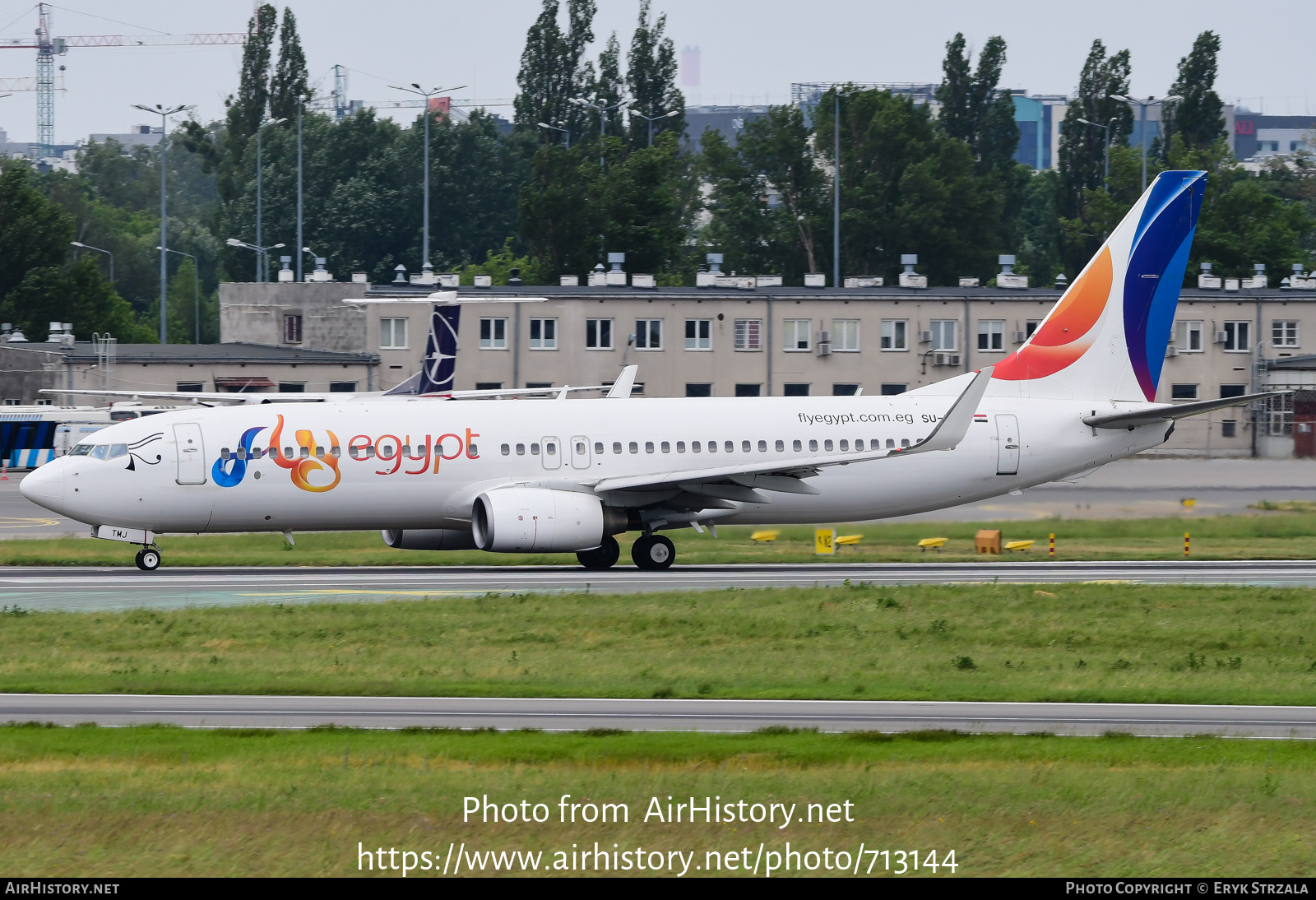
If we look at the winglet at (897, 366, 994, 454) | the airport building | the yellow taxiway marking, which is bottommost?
the yellow taxiway marking

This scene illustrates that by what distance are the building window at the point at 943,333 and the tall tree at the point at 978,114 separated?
54677 mm

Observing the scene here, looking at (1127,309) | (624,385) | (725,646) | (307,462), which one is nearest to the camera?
(725,646)

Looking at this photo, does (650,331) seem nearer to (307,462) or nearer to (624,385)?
(624,385)

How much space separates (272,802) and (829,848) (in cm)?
529

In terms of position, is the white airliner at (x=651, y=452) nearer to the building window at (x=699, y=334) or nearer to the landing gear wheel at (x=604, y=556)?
the landing gear wheel at (x=604, y=556)

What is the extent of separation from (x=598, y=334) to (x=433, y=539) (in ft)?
150

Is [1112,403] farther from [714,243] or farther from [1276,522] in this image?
[714,243]

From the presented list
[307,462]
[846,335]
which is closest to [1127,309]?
[307,462]

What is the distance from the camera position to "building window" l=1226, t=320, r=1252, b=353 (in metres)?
88.1

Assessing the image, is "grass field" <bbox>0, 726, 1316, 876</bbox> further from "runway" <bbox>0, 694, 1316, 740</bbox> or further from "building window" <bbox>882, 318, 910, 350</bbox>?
"building window" <bbox>882, 318, 910, 350</bbox>

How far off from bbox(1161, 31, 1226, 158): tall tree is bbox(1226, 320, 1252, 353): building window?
3901 cm

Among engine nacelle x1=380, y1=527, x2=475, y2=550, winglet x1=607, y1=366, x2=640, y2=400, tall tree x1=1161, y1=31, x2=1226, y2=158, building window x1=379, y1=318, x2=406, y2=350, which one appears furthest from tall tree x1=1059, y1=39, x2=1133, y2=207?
engine nacelle x1=380, y1=527, x2=475, y2=550

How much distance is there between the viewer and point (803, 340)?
8669 centimetres

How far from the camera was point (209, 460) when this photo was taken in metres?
38.1
